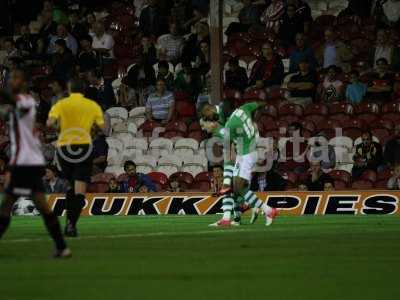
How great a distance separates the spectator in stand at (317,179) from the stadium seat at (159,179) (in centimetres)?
335

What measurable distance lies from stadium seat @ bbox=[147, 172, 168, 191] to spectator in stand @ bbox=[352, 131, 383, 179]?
14.0 feet

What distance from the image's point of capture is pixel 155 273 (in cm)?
1084

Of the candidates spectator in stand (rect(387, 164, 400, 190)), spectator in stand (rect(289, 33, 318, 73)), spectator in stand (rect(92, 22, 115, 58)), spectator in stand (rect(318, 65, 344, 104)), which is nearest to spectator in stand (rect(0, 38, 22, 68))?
spectator in stand (rect(92, 22, 115, 58))

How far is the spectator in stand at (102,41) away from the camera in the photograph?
29.6 meters

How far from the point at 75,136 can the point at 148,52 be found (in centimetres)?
1286

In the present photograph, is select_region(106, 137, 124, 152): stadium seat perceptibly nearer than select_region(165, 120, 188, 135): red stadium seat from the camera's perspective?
No

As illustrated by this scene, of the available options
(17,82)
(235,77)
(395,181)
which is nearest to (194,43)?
(235,77)

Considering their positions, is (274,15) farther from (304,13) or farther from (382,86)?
(382,86)

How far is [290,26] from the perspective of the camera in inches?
1085

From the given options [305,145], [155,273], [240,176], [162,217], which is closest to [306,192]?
[305,145]

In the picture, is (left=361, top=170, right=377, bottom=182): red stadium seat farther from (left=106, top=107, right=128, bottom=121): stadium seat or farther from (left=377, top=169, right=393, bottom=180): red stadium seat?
(left=106, top=107, right=128, bottom=121): stadium seat

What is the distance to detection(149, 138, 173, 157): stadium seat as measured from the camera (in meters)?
26.5

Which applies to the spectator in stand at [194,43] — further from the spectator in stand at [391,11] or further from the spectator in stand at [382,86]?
the spectator in stand at [382,86]

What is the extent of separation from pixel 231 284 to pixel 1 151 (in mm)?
17567
